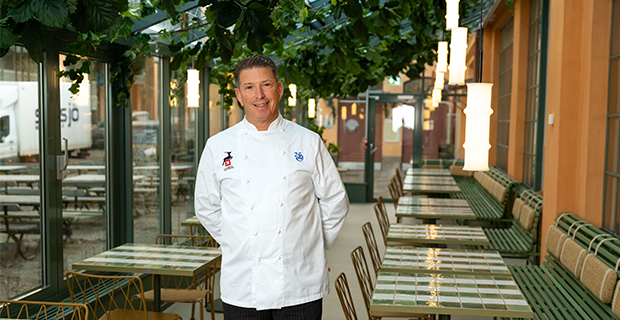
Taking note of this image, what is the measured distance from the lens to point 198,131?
729 cm

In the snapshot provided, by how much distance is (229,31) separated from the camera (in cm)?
326

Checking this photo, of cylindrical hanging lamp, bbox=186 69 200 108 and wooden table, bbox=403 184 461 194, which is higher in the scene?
cylindrical hanging lamp, bbox=186 69 200 108

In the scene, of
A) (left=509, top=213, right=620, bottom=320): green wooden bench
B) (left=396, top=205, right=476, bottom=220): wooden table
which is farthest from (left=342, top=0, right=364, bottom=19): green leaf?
(left=396, top=205, right=476, bottom=220): wooden table

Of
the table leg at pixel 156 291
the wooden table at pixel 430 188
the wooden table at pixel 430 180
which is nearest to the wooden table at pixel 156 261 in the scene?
the table leg at pixel 156 291

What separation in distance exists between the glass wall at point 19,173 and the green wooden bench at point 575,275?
11.2ft

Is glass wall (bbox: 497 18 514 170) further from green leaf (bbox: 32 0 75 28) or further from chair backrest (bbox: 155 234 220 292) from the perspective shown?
green leaf (bbox: 32 0 75 28)

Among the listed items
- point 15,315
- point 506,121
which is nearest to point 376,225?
point 506,121

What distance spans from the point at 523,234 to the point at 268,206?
187 inches

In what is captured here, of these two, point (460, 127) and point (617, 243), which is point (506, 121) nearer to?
point (460, 127)

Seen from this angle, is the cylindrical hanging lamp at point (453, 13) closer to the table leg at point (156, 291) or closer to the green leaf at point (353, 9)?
the green leaf at point (353, 9)

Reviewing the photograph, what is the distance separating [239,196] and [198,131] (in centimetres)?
510

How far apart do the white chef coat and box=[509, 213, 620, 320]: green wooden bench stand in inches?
76.0

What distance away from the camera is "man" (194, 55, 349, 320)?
2271 millimetres

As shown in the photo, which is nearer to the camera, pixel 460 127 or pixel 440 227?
pixel 440 227
